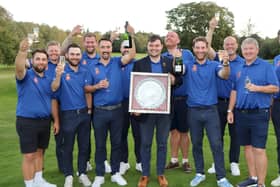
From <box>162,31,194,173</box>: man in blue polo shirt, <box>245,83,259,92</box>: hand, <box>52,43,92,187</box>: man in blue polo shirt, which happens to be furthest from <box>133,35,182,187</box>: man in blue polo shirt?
<box>245,83,259,92</box>: hand

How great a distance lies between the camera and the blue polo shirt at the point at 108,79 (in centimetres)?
617

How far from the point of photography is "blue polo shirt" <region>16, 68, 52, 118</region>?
18.6 ft

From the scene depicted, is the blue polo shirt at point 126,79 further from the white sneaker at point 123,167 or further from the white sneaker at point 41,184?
the white sneaker at point 41,184

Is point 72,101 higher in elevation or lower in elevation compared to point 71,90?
lower

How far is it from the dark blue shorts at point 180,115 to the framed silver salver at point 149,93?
81cm

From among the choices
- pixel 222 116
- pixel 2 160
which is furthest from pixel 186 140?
pixel 2 160

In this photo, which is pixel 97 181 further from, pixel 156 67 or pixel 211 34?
pixel 211 34

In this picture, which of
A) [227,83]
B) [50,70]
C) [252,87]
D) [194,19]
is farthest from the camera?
[194,19]

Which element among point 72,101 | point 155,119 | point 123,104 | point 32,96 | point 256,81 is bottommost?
point 155,119

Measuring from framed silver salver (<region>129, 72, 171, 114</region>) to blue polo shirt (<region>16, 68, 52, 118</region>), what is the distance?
4.47 feet

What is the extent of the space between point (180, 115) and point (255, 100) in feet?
5.61

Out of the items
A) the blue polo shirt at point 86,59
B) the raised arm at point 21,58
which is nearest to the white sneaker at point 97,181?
the blue polo shirt at point 86,59

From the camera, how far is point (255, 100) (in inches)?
223

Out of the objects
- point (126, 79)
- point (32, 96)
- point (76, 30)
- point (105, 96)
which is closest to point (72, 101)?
point (105, 96)
